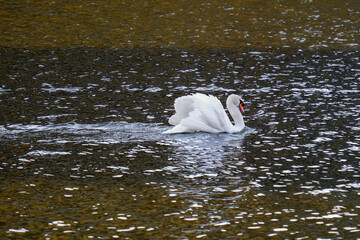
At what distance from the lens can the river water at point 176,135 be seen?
11.0 m

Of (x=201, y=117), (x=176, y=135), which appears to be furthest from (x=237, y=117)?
(x=176, y=135)

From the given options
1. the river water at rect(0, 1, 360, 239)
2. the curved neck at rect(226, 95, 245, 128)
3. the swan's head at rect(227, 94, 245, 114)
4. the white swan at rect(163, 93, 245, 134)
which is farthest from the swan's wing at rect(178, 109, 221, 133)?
the swan's head at rect(227, 94, 245, 114)

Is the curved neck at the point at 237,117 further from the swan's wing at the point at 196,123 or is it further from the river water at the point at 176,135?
the swan's wing at the point at 196,123

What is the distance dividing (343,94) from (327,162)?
520 cm

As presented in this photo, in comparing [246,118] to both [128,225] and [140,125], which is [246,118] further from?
[128,225]

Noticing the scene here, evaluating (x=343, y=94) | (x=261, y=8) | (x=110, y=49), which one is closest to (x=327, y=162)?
(x=343, y=94)

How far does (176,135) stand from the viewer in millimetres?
15555

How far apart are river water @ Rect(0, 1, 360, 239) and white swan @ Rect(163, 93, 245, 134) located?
0.61 ft

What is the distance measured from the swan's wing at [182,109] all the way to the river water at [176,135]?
16.2 inches

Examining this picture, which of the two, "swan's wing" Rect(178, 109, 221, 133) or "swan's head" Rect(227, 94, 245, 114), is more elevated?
"swan's head" Rect(227, 94, 245, 114)

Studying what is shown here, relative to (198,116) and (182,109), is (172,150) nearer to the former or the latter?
(198,116)

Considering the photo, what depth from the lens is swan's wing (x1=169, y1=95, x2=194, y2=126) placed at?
15.9 metres

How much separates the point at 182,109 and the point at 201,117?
45 cm

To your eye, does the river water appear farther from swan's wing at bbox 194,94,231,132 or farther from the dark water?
swan's wing at bbox 194,94,231,132
